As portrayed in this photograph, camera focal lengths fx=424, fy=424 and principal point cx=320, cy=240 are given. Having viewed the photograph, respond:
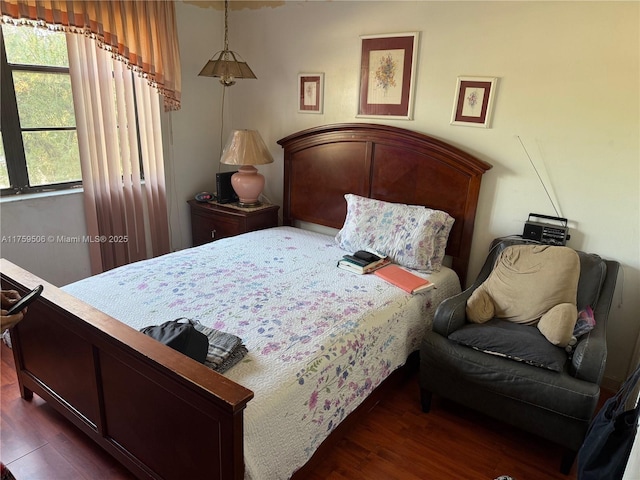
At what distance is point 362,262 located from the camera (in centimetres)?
250

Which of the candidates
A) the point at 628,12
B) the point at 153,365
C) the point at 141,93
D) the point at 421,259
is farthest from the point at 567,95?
the point at 141,93

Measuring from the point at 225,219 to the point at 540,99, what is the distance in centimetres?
232

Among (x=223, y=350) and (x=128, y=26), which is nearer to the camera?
(x=223, y=350)

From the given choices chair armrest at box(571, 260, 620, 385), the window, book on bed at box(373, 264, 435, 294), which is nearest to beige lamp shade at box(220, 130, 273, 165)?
the window

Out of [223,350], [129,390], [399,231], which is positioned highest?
[399,231]

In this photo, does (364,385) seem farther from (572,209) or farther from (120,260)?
(120,260)

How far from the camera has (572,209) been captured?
2.41m

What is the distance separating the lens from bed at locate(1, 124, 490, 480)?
52.4 inches

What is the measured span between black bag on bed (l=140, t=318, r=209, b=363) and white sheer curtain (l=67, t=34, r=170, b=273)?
1824 mm

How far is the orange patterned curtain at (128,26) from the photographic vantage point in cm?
236

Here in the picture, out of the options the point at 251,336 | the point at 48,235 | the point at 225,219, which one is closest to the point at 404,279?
the point at 251,336

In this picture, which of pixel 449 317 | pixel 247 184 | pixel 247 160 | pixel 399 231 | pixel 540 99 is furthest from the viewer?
pixel 247 184

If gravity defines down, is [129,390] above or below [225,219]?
below

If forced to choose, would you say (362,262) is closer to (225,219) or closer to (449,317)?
(449,317)
